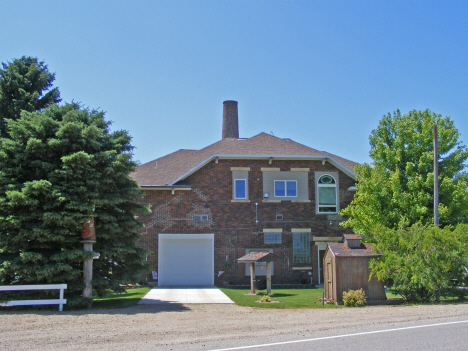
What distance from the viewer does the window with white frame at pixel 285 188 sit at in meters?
26.3

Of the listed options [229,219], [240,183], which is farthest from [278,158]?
[229,219]

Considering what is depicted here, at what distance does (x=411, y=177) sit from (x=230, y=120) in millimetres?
17022

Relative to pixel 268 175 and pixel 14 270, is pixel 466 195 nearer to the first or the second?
pixel 268 175

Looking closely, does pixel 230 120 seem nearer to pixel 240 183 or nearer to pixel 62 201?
pixel 240 183

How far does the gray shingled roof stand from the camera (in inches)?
1029

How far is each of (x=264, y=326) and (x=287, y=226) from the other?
14573mm

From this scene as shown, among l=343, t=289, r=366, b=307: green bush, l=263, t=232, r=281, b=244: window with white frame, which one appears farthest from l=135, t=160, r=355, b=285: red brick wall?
l=343, t=289, r=366, b=307: green bush

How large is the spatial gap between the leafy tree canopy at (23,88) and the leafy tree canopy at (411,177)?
14.6m

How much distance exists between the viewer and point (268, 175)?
26.3 metres

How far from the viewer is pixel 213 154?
2556cm

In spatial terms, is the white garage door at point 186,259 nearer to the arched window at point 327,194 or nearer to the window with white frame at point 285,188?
the window with white frame at point 285,188

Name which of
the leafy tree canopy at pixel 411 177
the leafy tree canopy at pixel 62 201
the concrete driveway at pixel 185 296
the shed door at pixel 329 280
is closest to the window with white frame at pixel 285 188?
the leafy tree canopy at pixel 411 177

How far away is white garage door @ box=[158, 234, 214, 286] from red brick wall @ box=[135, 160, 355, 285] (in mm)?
328

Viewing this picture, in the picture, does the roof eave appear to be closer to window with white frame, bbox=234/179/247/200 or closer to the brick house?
the brick house
